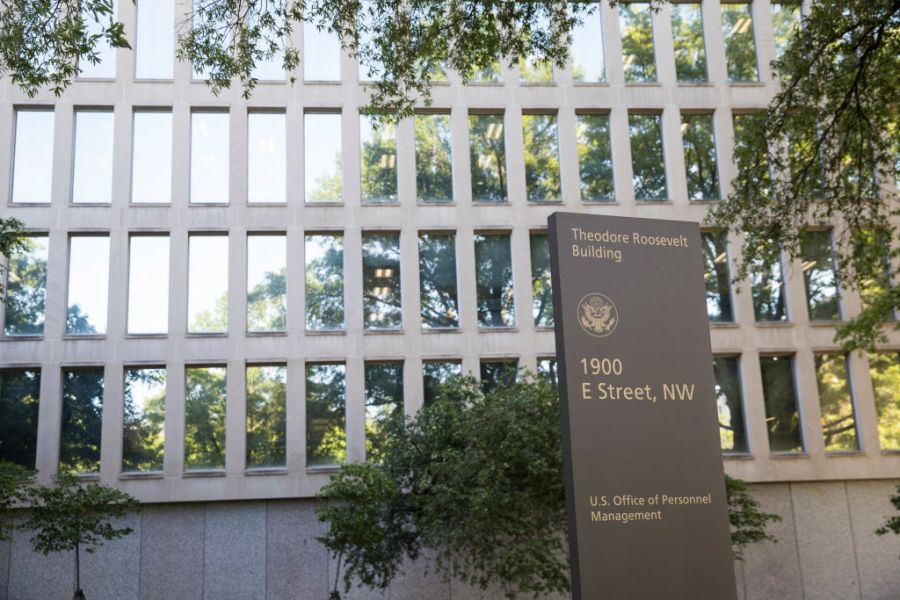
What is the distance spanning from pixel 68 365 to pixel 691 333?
23.1m

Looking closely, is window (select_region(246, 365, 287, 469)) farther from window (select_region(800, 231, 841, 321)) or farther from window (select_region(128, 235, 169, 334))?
window (select_region(800, 231, 841, 321))

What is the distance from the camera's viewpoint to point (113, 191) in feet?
93.8

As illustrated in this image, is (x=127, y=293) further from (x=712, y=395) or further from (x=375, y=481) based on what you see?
(x=712, y=395)

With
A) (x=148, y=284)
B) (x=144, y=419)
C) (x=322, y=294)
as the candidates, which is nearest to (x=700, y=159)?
(x=322, y=294)

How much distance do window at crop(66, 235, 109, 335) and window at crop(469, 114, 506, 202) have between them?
465 inches

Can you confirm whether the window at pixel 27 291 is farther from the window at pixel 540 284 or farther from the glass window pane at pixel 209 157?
the window at pixel 540 284

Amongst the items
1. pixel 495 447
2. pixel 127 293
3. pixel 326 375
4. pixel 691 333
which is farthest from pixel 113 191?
pixel 691 333

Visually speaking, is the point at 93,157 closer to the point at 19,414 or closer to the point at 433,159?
the point at 19,414

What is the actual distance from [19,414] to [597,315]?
23.7 m

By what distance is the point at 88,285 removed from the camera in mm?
28328

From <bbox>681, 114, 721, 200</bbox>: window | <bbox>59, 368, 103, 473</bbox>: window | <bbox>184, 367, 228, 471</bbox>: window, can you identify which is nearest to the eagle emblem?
<bbox>184, 367, 228, 471</bbox>: window

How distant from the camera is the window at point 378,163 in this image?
1173 inches

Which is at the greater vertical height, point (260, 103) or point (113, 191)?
point (260, 103)

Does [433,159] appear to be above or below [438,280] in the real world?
above
